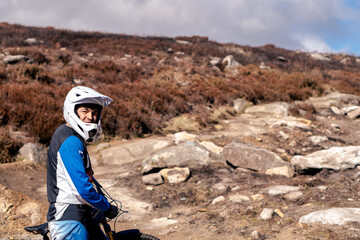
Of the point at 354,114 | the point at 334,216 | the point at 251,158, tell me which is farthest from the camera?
the point at 354,114

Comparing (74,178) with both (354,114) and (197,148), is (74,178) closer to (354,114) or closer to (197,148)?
(197,148)

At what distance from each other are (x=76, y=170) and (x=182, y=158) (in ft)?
16.9

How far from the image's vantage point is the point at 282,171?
6.11 m

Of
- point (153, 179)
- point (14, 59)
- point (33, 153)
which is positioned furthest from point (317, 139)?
point (14, 59)

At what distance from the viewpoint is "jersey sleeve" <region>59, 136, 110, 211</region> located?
82.4 inches

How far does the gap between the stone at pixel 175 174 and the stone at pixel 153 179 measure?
0.47 feet

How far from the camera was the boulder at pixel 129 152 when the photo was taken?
8102mm

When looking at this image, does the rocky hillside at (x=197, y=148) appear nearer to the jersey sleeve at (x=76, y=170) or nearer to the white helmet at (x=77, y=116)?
the jersey sleeve at (x=76, y=170)

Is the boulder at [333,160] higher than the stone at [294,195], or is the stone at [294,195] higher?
the boulder at [333,160]

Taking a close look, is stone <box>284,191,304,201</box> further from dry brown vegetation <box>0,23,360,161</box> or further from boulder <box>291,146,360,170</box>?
dry brown vegetation <box>0,23,360,161</box>

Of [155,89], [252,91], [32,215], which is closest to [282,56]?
[252,91]

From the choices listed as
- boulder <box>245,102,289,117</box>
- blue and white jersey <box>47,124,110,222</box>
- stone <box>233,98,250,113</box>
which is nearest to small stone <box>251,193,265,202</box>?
blue and white jersey <box>47,124,110,222</box>

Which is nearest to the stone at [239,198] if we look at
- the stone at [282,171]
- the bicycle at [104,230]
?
the stone at [282,171]

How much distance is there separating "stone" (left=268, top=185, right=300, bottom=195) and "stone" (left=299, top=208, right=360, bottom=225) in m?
1.03
